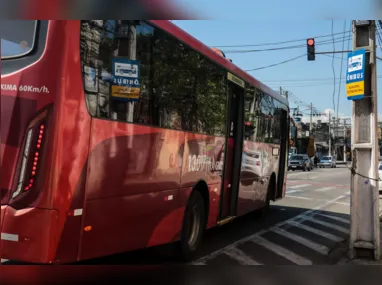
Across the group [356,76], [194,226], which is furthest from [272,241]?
[356,76]

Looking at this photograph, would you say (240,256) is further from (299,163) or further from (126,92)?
(299,163)

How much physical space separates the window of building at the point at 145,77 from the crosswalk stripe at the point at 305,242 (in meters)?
3.07

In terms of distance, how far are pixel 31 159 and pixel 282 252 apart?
4933 mm

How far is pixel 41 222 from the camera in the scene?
373 centimetres

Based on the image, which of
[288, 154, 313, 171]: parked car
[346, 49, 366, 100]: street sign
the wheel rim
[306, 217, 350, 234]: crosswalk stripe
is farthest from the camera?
[288, 154, 313, 171]: parked car

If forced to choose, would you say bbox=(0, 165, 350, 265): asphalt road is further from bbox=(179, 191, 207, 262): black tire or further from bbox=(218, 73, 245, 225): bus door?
bbox=(218, 73, 245, 225): bus door

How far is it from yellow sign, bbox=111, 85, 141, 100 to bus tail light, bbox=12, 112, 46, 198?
2.74 feet

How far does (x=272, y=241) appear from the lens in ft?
26.7

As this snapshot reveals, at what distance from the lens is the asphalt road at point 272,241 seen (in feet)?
21.3

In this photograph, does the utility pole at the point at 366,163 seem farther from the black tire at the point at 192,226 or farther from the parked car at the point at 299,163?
the parked car at the point at 299,163

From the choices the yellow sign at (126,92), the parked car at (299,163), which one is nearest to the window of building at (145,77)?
the yellow sign at (126,92)

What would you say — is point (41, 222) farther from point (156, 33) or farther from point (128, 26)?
point (156, 33)

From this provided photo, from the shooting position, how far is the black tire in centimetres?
622

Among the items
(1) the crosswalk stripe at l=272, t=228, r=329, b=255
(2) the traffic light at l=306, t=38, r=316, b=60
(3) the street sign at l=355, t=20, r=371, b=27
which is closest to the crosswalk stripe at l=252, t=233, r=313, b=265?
(1) the crosswalk stripe at l=272, t=228, r=329, b=255
